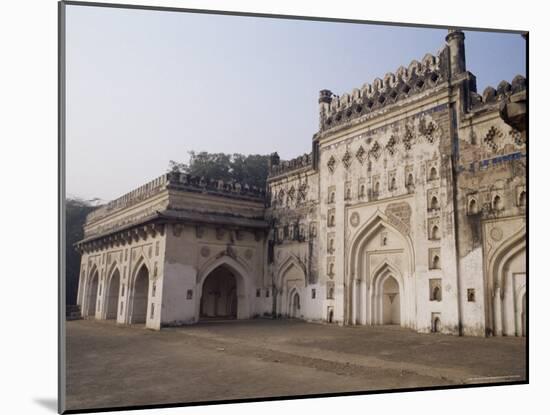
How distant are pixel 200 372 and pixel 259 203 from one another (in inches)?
142

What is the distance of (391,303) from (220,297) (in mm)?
2523

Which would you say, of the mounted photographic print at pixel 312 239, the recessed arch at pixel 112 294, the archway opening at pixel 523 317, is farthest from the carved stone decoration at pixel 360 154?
the recessed arch at pixel 112 294

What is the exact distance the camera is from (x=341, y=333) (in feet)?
22.2

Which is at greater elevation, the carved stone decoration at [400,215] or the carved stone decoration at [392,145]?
the carved stone decoration at [392,145]

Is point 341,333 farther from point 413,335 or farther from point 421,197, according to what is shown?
point 421,197

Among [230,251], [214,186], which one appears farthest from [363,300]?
[214,186]

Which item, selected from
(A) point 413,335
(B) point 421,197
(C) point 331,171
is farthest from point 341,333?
(C) point 331,171

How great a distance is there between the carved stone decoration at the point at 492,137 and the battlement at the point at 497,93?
386mm

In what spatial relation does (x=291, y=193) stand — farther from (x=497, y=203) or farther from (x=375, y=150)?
(x=497, y=203)

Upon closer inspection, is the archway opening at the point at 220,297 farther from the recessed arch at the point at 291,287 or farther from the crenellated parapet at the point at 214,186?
the crenellated parapet at the point at 214,186

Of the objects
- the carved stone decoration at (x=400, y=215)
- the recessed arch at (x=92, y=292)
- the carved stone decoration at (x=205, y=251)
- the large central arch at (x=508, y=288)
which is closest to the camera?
the large central arch at (x=508, y=288)

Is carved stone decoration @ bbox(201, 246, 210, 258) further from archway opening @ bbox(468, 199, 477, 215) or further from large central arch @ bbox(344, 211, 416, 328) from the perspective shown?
archway opening @ bbox(468, 199, 477, 215)

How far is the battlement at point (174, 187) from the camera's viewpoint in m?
5.79

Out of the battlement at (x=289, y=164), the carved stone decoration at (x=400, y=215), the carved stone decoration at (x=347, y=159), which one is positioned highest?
the carved stone decoration at (x=347, y=159)
